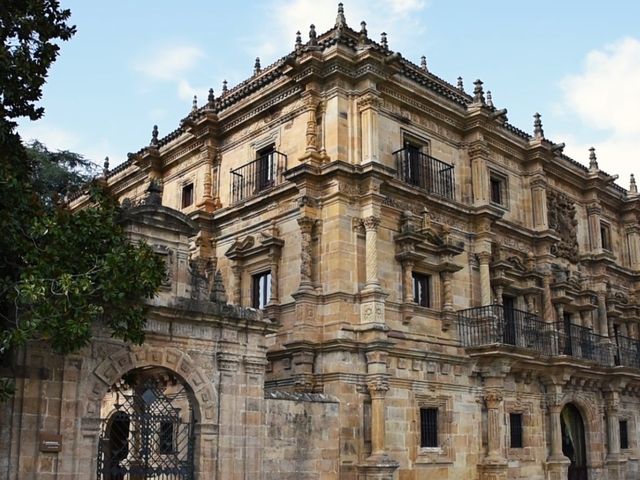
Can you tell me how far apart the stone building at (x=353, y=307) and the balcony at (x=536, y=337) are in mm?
59

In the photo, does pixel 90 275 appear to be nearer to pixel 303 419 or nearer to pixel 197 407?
pixel 197 407

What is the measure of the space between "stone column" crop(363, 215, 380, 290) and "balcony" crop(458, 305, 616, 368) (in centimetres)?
314

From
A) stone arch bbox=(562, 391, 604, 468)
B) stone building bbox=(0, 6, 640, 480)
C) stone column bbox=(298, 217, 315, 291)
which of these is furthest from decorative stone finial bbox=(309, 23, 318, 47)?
stone arch bbox=(562, 391, 604, 468)

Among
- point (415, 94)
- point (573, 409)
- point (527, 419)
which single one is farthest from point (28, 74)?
point (573, 409)

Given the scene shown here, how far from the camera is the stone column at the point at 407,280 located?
17.8 m

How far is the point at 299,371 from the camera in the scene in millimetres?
16562

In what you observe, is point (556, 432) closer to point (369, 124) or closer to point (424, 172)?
point (424, 172)

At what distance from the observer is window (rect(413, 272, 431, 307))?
729 inches

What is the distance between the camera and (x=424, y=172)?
19406 mm

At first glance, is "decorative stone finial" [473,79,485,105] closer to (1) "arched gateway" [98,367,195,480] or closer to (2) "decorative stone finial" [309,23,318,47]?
(2) "decorative stone finial" [309,23,318,47]

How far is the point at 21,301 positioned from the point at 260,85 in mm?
12009

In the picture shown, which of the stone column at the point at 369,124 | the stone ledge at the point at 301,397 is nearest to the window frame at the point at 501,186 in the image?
the stone column at the point at 369,124

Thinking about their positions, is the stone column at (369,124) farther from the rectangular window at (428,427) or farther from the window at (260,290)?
the rectangular window at (428,427)

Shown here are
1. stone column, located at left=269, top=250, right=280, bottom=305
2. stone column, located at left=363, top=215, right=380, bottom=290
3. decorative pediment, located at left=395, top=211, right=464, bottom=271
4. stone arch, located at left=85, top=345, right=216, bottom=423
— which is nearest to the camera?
stone arch, located at left=85, top=345, right=216, bottom=423
